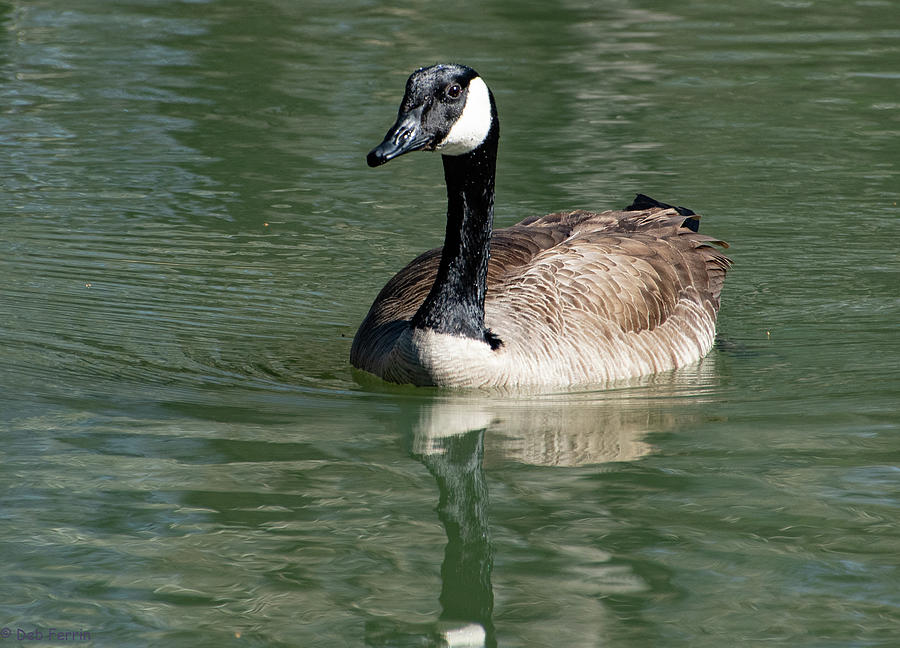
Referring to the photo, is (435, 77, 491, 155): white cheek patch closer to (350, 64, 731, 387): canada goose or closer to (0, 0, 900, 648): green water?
(350, 64, 731, 387): canada goose

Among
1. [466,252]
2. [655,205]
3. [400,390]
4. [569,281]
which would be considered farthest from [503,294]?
[655,205]

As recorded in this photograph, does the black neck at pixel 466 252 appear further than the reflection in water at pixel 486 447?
Yes

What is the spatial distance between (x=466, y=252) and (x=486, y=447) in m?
1.64

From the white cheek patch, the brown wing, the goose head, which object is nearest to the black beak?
the goose head

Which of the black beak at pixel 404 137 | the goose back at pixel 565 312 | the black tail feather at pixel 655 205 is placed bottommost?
the goose back at pixel 565 312

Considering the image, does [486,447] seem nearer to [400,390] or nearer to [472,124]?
[400,390]

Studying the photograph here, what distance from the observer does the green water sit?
6.11 meters

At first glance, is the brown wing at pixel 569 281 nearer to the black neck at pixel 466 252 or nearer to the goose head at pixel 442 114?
the black neck at pixel 466 252

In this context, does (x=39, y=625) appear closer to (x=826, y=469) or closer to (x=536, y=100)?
(x=826, y=469)

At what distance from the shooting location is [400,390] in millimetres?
9320

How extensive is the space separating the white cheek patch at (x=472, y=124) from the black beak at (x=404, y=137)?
1.00 feet

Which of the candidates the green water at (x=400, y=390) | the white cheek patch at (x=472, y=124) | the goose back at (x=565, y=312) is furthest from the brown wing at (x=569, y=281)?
the white cheek patch at (x=472, y=124)

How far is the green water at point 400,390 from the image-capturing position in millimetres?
6105

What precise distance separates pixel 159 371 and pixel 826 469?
14.5ft
